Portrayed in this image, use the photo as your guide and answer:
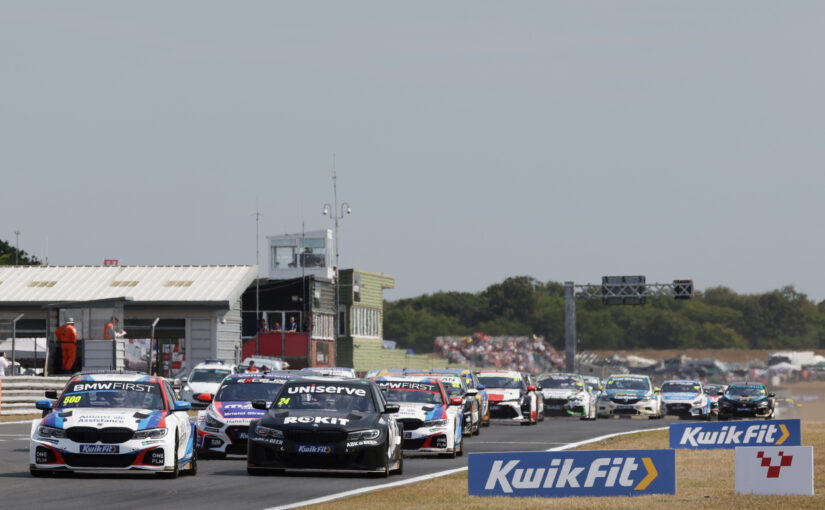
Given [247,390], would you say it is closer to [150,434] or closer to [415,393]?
[415,393]

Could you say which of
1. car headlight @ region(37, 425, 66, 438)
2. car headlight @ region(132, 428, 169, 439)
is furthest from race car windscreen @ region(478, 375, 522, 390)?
car headlight @ region(37, 425, 66, 438)

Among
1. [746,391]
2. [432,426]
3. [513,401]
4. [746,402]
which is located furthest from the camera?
[746,391]

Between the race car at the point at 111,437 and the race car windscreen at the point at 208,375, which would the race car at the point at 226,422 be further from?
the race car windscreen at the point at 208,375

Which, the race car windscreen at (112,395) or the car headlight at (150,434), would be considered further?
the race car windscreen at (112,395)

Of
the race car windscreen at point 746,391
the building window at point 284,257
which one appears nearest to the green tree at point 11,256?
the building window at point 284,257

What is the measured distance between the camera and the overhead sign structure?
15.9 m

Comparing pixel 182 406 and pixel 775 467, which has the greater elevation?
pixel 182 406

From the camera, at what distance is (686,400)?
160 ft

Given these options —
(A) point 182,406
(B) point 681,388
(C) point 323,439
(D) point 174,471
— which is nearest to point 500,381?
(B) point 681,388

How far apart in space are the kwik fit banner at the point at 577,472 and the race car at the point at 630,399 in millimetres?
31938

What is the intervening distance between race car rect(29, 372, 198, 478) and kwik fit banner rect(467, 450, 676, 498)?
15.0 ft

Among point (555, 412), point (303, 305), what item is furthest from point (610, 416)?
point (303, 305)

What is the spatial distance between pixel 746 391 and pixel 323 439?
29652mm

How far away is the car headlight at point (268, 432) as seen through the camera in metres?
19.3
